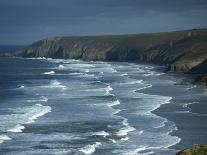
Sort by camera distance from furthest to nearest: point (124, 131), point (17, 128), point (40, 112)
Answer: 1. point (40, 112)
2. point (17, 128)
3. point (124, 131)

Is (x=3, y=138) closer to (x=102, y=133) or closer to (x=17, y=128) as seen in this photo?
(x=17, y=128)

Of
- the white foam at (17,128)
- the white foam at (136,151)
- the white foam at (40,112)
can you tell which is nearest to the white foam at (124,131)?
the white foam at (136,151)

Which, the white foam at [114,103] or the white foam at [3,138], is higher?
the white foam at [114,103]

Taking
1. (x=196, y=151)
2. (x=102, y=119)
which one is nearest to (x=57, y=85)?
(x=102, y=119)

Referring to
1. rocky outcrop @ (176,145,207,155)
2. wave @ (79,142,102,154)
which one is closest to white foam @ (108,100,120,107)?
wave @ (79,142,102,154)

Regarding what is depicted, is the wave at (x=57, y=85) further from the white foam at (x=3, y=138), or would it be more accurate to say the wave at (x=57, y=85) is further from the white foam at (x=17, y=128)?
the white foam at (x=3, y=138)

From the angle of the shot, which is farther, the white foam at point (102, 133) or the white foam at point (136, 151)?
the white foam at point (102, 133)

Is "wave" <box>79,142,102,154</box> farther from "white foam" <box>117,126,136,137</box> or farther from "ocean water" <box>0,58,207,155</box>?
"white foam" <box>117,126,136,137</box>

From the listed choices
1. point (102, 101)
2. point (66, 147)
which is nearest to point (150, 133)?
point (66, 147)

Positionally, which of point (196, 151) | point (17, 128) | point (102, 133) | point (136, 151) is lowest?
point (136, 151)
